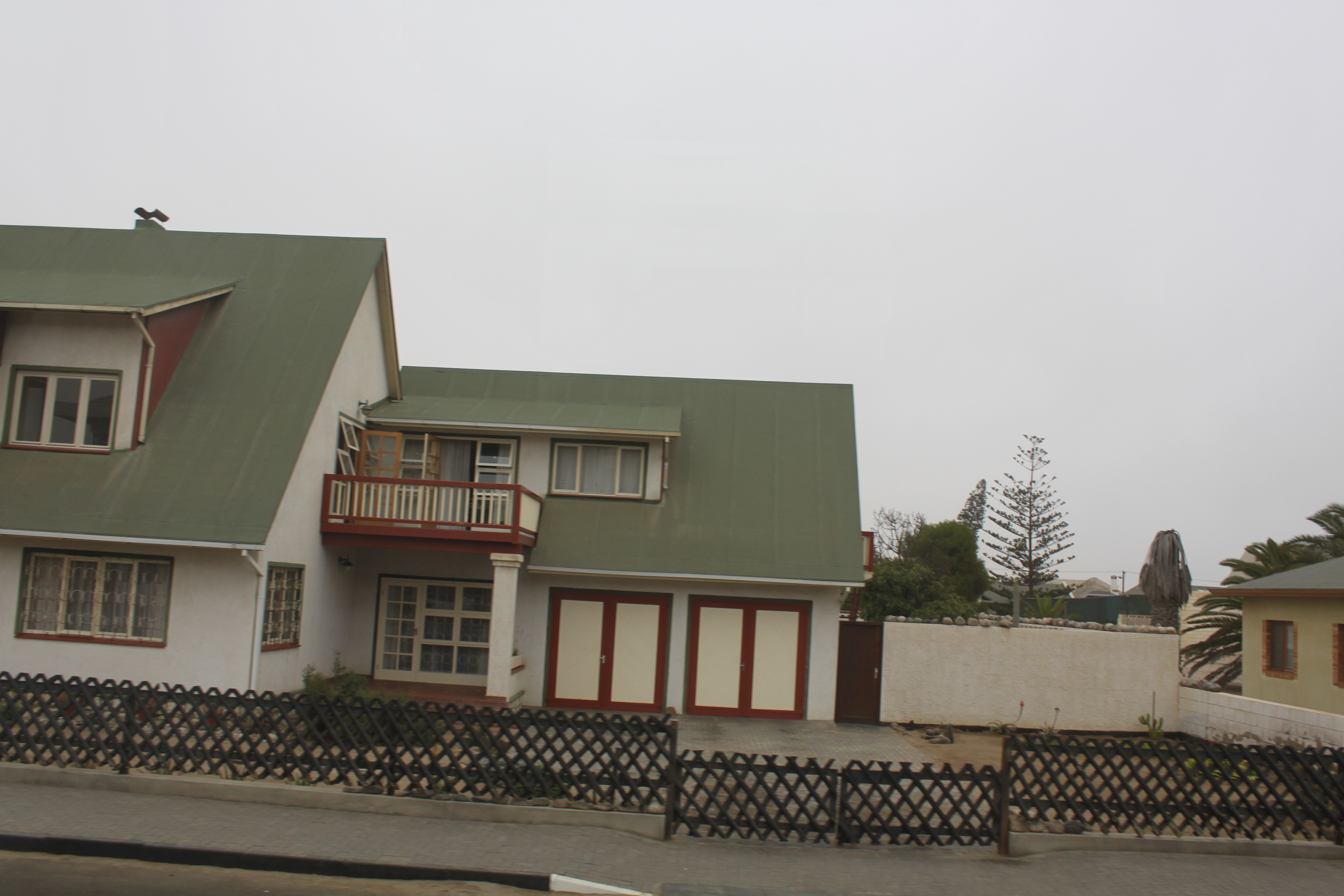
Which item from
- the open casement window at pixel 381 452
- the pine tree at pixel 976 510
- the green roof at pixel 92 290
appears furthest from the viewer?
the pine tree at pixel 976 510

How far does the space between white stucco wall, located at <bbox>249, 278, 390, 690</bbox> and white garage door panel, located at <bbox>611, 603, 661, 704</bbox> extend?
517 centimetres

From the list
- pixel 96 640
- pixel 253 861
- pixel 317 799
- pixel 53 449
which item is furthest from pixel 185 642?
pixel 253 861

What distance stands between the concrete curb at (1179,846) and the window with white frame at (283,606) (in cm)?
1104

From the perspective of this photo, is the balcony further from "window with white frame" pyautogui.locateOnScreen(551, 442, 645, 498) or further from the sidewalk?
the sidewalk

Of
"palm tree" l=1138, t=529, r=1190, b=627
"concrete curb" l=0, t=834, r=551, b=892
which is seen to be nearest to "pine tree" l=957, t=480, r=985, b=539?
"palm tree" l=1138, t=529, r=1190, b=627

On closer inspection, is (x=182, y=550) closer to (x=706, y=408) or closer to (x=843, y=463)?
(x=706, y=408)

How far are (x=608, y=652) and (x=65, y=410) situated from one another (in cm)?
1029

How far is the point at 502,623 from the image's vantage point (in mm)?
15766

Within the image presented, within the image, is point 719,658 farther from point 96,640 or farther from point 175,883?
point 175,883

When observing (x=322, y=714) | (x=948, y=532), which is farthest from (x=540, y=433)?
(x=948, y=532)

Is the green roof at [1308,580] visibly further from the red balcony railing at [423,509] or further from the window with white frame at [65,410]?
the window with white frame at [65,410]

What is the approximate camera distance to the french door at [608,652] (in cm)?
1759

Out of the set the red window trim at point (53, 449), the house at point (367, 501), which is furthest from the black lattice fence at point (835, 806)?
the red window trim at point (53, 449)

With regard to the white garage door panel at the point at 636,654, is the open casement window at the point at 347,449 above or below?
above
